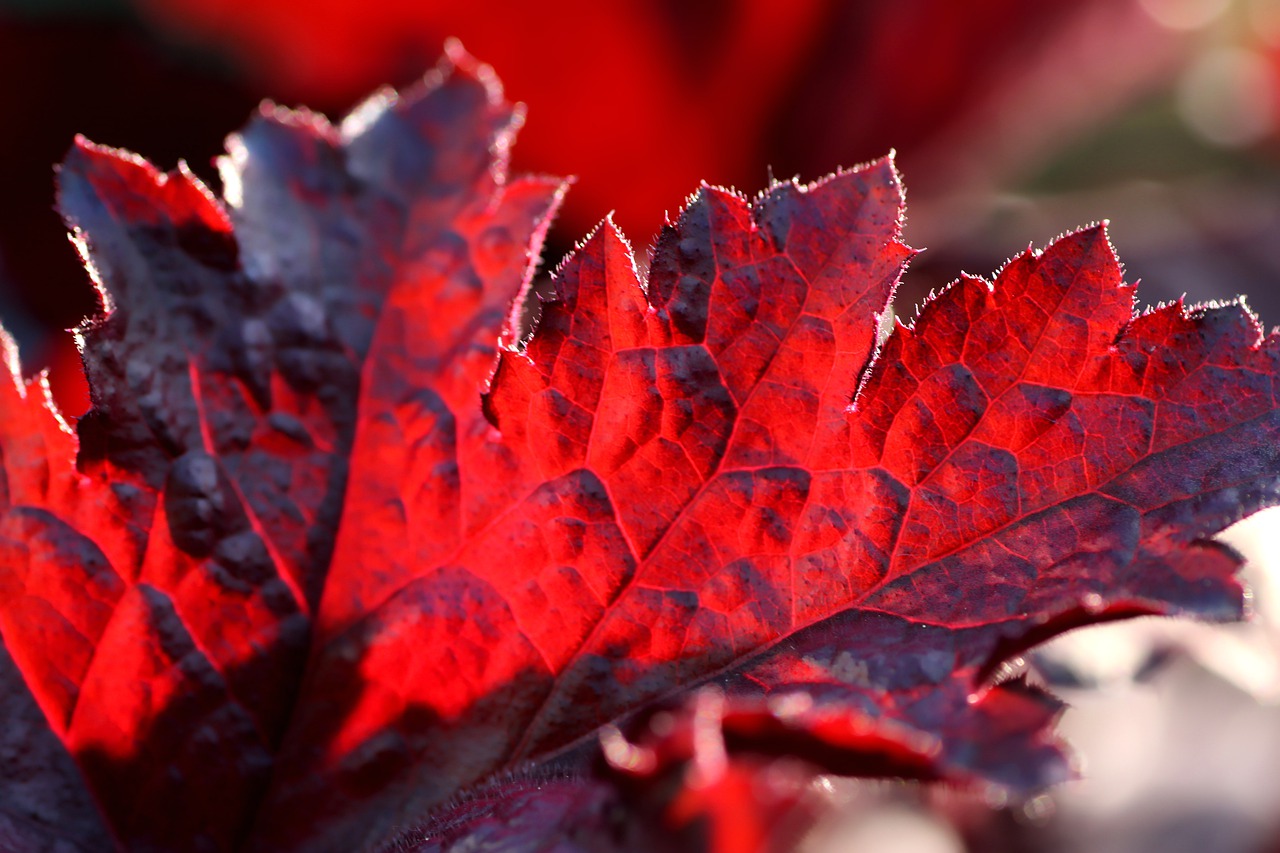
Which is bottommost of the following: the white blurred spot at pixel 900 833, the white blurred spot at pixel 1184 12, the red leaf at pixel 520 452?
the red leaf at pixel 520 452

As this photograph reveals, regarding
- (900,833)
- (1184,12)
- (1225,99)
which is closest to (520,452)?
(900,833)

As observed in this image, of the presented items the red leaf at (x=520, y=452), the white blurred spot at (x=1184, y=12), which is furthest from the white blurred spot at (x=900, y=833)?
the white blurred spot at (x=1184, y=12)

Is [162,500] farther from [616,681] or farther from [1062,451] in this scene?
[1062,451]

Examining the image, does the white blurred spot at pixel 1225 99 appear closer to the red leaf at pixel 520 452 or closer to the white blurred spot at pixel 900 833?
the white blurred spot at pixel 900 833

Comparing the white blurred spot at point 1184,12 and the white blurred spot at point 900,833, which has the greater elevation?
the white blurred spot at point 1184,12

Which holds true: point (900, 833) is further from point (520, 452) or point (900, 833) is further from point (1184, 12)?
point (1184, 12)

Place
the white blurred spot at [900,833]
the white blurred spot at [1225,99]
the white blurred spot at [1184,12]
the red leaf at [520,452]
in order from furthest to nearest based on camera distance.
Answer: the white blurred spot at [1225,99] → the white blurred spot at [1184,12] → the white blurred spot at [900,833] → the red leaf at [520,452]

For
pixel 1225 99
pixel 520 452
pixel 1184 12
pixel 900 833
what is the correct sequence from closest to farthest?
pixel 520 452 < pixel 900 833 < pixel 1184 12 < pixel 1225 99
